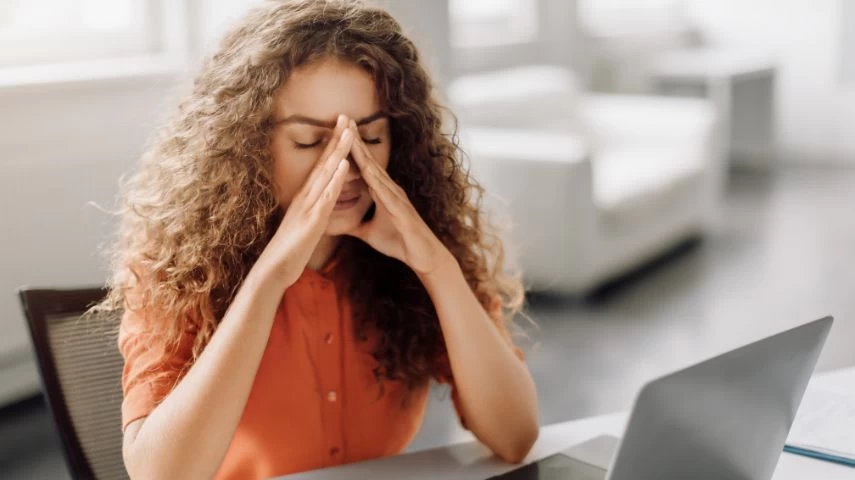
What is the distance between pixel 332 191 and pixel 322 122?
96 millimetres

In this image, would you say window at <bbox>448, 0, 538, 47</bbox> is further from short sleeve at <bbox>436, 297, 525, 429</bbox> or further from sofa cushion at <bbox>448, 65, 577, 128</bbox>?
short sleeve at <bbox>436, 297, 525, 429</bbox>

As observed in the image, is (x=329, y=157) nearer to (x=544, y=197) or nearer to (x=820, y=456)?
(x=820, y=456)

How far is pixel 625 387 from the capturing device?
3.14 meters

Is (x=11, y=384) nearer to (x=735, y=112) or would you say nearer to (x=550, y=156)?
(x=550, y=156)

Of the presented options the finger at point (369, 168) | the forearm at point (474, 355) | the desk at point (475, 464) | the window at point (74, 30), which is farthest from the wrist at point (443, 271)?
the window at point (74, 30)

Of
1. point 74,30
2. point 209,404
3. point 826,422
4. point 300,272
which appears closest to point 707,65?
point 74,30

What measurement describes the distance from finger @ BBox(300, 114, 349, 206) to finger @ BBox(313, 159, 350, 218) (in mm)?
12

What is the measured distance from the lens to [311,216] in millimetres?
1129

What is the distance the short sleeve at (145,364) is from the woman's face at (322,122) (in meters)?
0.23

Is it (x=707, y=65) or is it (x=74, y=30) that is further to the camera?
(x=707, y=65)

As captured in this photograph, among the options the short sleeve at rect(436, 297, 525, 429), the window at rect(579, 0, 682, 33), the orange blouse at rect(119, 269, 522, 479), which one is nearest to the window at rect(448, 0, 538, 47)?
the window at rect(579, 0, 682, 33)

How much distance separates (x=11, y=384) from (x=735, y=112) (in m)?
5.31

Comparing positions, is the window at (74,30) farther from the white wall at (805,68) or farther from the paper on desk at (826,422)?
the white wall at (805,68)

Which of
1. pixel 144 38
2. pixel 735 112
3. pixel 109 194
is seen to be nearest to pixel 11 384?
pixel 109 194
